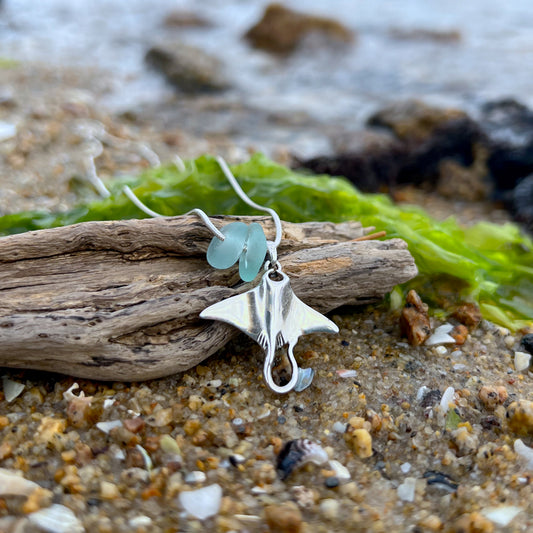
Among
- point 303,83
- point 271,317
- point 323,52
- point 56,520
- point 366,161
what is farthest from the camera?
point 323,52

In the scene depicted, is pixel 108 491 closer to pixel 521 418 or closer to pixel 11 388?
pixel 11 388

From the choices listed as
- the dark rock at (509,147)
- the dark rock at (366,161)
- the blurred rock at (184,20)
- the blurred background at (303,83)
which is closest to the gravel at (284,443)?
the blurred background at (303,83)

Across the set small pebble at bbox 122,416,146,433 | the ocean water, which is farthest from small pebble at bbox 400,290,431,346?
the ocean water

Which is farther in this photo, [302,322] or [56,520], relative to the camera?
[302,322]

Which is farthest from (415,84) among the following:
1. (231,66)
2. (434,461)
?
(434,461)

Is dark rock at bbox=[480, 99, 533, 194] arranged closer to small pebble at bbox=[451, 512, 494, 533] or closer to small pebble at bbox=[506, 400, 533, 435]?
small pebble at bbox=[506, 400, 533, 435]

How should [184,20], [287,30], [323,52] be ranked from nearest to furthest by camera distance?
[323,52] < [287,30] < [184,20]

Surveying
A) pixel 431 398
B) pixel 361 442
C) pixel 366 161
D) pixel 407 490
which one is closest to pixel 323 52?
pixel 366 161

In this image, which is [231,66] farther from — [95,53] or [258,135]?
[258,135]
